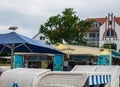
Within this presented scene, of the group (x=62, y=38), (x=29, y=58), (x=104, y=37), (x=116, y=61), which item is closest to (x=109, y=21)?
(x=104, y=37)

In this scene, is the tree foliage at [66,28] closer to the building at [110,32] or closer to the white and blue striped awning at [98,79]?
the building at [110,32]

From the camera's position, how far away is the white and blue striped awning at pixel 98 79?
7029 millimetres

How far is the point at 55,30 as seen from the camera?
52.5 m

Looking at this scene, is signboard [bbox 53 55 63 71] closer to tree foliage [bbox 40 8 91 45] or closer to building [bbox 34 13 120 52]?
tree foliage [bbox 40 8 91 45]

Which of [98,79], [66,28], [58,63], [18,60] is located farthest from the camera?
[66,28]

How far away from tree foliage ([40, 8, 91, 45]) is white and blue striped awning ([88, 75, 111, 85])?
4245 cm

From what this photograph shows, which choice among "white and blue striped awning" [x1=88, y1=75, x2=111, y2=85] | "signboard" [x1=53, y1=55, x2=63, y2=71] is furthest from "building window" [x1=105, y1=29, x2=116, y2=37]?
"white and blue striped awning" [x1=88, y1=75, x2=111, y2=85]

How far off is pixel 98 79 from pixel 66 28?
44.7 metres

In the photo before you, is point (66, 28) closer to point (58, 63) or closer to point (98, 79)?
point (58, 63)

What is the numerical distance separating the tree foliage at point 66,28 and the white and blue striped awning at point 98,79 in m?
42.5

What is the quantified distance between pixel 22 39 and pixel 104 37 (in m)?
65.8

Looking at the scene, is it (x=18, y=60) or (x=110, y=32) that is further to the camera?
(x=110, y=32)

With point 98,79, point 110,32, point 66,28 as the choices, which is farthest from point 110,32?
point 98,79

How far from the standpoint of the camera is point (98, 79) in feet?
24.8
